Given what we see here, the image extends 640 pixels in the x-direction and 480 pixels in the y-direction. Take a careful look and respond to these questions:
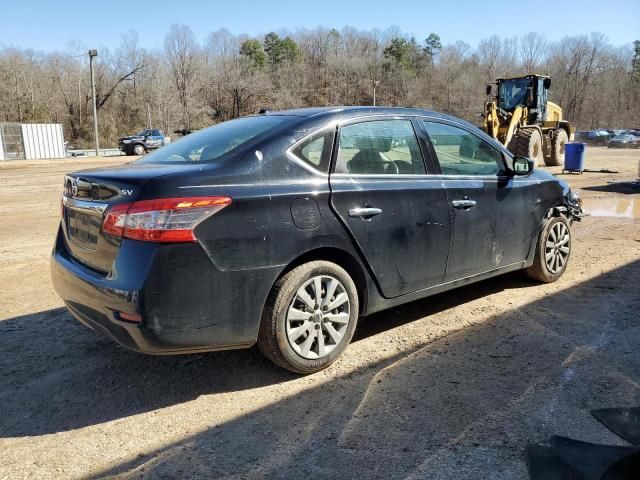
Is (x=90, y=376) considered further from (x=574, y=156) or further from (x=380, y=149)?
(x=574, y=156)

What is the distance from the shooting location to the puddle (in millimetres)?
10234

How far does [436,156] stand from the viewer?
425 centimetres

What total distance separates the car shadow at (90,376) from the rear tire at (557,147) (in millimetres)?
19410

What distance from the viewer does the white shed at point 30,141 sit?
1340 inches

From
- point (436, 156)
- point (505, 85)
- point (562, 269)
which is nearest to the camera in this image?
point (436, 156)

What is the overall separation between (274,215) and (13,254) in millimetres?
5242

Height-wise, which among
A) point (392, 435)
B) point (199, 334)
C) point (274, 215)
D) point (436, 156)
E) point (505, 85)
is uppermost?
point (505, 85)

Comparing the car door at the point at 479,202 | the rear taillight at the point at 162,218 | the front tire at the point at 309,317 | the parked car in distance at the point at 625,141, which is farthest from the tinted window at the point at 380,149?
the parked car in distance at the point at 625,141

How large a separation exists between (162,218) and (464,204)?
7.93ft

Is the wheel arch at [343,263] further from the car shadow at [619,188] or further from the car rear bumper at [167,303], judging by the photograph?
the car shadow at [619,188]

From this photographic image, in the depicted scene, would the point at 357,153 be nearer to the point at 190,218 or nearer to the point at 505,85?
the point at 190,218

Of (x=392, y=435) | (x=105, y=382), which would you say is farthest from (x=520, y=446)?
(x=105, y=382)

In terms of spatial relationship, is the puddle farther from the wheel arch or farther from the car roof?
the wheel arch

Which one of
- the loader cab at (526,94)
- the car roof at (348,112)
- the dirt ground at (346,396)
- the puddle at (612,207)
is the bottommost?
the puddle at (612,207)
